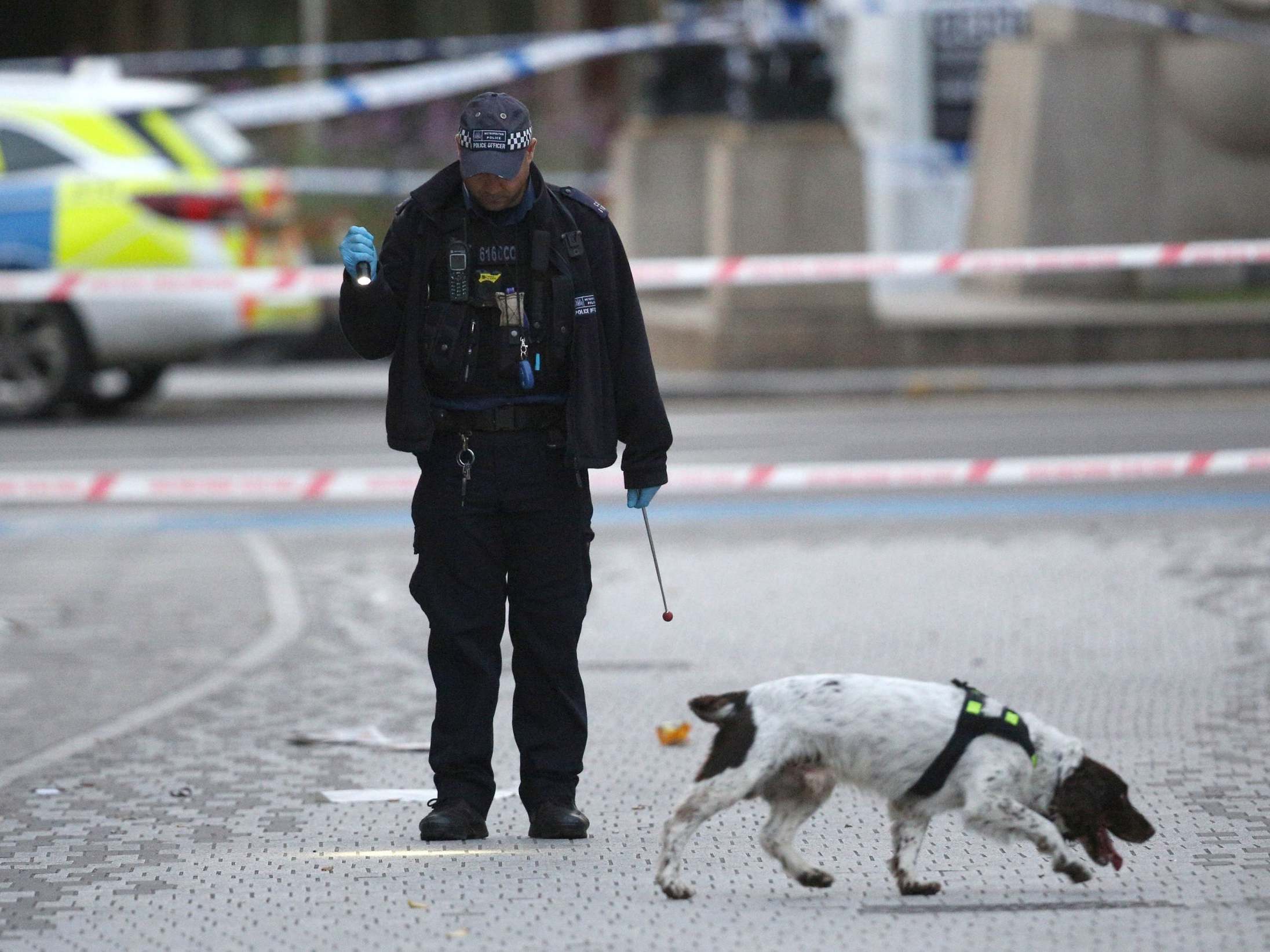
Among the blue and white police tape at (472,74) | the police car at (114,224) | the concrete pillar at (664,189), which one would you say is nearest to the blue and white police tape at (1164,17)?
the blue and white police tape at (472,74)

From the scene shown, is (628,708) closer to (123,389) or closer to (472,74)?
(123,389)

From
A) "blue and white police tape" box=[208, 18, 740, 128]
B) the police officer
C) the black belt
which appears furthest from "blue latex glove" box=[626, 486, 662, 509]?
"blue and white police tape" box=[208, 18, 740, 128]

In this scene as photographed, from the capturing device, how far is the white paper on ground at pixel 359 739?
654 centimetres

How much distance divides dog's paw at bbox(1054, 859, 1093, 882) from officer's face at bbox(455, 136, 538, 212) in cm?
188

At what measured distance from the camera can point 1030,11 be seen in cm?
2125

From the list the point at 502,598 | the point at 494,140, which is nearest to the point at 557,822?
the point at 502,598

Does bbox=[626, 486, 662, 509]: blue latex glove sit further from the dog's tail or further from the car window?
the car window

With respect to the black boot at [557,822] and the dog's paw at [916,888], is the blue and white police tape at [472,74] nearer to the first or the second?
the black boot at [557,822]

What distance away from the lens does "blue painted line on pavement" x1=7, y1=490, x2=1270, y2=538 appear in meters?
11.1

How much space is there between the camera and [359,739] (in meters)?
6.60

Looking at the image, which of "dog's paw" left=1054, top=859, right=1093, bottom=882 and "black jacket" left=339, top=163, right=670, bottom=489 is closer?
"dog's paw" left=1054, top=859, right=1093, bottom=882

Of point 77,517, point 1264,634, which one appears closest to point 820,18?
point 77,517

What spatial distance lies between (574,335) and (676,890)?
4.19ft

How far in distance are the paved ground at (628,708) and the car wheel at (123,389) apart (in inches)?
160
